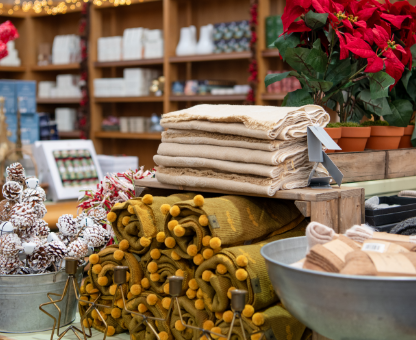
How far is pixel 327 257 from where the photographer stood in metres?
0.82

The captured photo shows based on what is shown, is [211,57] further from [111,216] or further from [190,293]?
[190,293]

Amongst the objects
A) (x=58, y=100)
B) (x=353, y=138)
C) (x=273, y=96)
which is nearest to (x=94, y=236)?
(x=353, y=138)

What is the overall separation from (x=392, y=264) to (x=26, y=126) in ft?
10.4

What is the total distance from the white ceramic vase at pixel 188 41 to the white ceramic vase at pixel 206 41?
0.11 m

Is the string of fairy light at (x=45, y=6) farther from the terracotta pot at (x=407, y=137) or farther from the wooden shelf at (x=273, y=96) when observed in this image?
the terracotta pot at (x=407, y=137)

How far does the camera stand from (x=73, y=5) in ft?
18.4

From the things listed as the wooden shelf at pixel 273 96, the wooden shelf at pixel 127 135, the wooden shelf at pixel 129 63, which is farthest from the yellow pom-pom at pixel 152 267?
the wooden shelf at pixel 129 63

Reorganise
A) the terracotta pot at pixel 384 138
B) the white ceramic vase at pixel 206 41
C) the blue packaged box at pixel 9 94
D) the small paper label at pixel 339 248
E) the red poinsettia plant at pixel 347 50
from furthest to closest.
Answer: the white ceramic vase at pixel 206 41, the blue packaged box at pixel 9 94, the terracotta pot at pixel 384 138, the red poinsettia plant at pixel 347 50, the small paper label at pixel 339 248

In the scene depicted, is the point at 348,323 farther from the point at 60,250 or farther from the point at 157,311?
the point at 60,250

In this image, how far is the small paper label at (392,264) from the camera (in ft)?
2.55

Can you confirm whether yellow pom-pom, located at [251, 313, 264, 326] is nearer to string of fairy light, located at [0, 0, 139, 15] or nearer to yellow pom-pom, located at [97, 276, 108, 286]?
yellow pom-pom, located at [97, 276, 108, 286]

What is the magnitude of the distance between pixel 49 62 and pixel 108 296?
5.19 metres

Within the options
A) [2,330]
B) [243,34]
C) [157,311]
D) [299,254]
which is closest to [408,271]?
[299,254]

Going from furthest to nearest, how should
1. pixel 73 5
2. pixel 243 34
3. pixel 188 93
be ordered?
pixel 73 5 < pixel 188 93 < pixel 243 34
